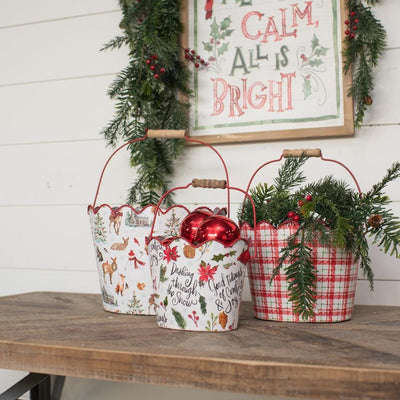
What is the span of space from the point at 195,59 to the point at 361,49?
39cm

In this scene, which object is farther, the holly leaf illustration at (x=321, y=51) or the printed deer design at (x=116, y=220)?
the holly leaf illustration at (x=321, y=51)

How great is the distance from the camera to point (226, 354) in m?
0.64

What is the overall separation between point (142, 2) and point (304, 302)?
858mm

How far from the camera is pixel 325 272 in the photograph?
0.85m

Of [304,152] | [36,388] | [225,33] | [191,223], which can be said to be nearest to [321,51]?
[225,33]

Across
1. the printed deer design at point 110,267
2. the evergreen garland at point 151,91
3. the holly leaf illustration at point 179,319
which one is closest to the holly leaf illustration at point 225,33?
the evergreen garland at point 151,91

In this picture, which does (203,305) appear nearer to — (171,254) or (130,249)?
(171,254)

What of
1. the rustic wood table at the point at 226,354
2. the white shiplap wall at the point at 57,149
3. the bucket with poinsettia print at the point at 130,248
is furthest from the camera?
the white shiplap wall at the point at 57,149

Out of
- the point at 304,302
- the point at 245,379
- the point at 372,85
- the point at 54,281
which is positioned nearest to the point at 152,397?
the point at 54,281

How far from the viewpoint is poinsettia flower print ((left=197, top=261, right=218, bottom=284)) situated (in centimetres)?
78

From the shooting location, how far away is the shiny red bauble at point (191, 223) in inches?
34.5

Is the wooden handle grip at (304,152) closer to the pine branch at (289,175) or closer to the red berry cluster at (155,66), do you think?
the pine branch at (289,175)

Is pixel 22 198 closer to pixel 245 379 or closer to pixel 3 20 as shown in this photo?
pixel 3 20

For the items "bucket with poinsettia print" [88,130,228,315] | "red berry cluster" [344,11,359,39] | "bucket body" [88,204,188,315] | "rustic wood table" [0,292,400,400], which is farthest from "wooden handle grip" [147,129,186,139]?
"red berry cluster" [344,11,359,39]
